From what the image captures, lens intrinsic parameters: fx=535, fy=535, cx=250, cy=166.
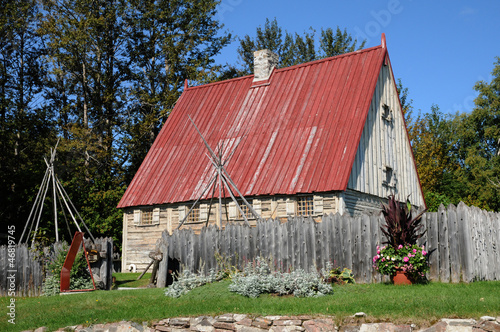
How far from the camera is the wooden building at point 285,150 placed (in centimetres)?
2178

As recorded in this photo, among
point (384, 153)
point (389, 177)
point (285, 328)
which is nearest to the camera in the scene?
point (285, 328)

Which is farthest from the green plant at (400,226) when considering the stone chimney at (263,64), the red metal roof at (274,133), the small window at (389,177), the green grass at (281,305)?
the stone chimney at (263,64)

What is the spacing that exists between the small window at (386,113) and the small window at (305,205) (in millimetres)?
6355

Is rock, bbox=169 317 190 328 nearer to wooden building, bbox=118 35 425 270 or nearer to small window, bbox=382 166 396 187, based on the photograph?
wooden building, bbox=118 35 425 270

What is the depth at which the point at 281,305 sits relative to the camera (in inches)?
441

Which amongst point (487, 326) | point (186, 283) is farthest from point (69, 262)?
point (487, 326)

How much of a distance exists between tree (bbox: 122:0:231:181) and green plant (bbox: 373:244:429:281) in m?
26.1

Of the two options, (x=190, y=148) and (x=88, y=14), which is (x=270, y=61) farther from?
(x=88, y=14)

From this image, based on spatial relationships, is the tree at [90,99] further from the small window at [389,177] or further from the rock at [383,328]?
the rock at [383,328]

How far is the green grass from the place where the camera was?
9.71 m

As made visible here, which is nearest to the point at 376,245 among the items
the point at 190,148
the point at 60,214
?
the point at 190,148

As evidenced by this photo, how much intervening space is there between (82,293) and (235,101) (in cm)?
1485

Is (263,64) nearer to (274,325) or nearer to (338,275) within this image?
(338,275)

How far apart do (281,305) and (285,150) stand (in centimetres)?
1266
